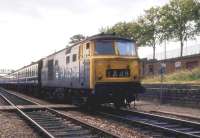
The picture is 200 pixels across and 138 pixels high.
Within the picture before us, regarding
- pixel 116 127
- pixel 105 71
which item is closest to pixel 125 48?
pixel 105 71

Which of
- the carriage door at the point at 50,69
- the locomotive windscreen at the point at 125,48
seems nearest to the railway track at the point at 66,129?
the locomotive windscreen at the point at 125,48

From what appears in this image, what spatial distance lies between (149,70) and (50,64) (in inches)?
1178

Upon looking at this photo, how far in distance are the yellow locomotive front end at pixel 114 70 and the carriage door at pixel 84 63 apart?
0.42m

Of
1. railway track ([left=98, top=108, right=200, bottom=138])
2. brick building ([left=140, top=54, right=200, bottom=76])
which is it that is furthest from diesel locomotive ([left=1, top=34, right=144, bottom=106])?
brick building ([left=140, top=54, right=200, bottom=76])

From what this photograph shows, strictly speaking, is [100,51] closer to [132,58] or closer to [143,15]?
[132,58]

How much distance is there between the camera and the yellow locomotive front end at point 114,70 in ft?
51.2

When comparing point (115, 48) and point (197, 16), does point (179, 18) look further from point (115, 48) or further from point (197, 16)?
point (115, 48)

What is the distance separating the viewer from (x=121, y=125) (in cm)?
1276

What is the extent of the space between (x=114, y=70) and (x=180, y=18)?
35.1 metres

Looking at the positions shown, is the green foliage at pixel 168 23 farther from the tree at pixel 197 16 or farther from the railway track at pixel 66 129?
the railway track at pixel 66 129

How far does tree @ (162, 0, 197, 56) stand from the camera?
47.9m

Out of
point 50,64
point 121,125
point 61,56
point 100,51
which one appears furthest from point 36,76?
point 121,125

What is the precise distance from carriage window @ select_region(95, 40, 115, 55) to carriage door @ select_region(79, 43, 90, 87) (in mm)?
419

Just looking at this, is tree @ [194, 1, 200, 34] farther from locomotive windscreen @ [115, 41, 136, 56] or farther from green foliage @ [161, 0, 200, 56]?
locomotive windscreen @ [115, 41, 136, 56]
